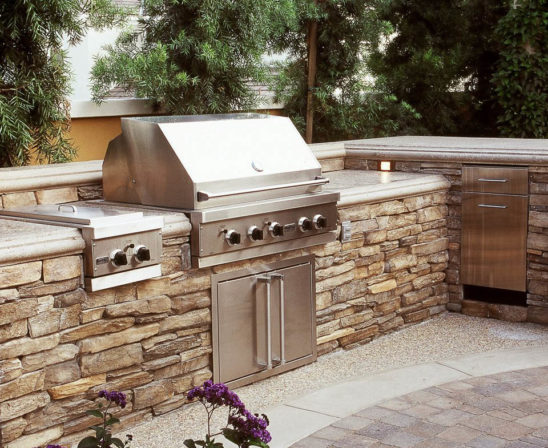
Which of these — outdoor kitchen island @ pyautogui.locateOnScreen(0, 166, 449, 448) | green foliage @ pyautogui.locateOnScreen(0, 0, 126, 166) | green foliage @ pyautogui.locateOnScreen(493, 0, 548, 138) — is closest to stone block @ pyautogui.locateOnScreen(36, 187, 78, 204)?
outdoor kitchen island @ pyautogui.locateOnScreen(0, 166, 449, 448)

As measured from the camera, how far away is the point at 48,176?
15.5 feet

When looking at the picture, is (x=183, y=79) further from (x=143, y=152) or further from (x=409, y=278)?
(x=143, y=152)

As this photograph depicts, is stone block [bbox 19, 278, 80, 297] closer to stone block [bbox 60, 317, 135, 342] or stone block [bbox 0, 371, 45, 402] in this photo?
stone block [bbox 60, 317, 135, 342]

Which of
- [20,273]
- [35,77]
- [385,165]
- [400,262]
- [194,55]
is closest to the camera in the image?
[20,273]

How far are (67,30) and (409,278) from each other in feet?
12.3

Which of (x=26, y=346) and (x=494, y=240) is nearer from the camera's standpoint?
(x=26, y=346)

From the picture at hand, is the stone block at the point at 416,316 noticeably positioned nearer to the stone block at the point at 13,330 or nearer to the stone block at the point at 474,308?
the stone block at the point at 474,308

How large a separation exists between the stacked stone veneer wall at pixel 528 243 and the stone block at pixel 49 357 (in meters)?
3.35

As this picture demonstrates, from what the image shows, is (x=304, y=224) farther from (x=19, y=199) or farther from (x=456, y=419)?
(x=19, y=199)

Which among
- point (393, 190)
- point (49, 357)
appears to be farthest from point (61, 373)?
point (393, 190)

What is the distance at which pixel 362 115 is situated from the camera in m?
11.2

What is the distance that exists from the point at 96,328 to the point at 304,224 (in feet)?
4.83

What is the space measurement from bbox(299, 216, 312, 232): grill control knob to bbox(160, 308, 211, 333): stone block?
2.57 feet

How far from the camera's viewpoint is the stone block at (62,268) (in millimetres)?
3824
